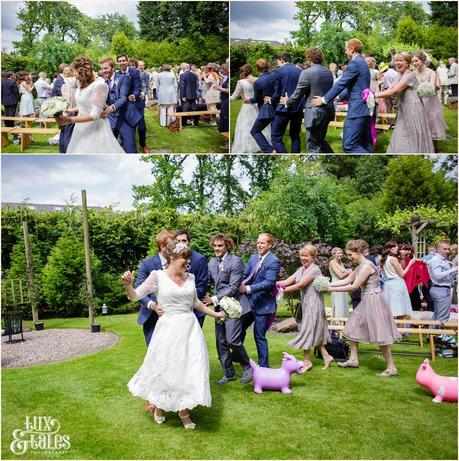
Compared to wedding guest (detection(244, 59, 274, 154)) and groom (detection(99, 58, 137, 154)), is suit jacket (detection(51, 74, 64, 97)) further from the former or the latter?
wedding guest (detection(244, 59, 274, 154))

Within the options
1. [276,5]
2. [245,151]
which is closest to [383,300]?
[245,151]

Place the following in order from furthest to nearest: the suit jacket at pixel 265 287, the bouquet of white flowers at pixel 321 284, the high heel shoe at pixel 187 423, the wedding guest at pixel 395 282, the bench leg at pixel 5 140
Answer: the wedding guest at pixel 395 282 < the bench leg at pixel 5 140 < the bouquet of white flowers at pixel 321 284 < the suit jacket at pixel 265 287 < the high heel shoe at pixel 187 423

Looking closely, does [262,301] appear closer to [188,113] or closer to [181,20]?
[188,113]

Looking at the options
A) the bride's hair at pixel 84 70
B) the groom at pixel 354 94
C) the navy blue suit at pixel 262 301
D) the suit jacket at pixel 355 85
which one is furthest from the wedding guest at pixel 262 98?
the bride's hair at pixel 84 70

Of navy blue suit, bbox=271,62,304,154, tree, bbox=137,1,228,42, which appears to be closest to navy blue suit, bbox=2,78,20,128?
tree, bbox=137,1,228,42

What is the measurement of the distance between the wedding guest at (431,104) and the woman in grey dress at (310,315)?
6.18 feet

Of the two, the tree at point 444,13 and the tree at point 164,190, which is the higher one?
the tree at point 444,13

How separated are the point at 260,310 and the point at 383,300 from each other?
1.30m

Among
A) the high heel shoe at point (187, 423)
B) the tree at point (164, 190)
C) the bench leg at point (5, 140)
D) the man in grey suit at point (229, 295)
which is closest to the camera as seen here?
the high heel shoe at point (187, 423)

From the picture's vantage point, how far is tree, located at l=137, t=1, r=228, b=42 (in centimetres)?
684

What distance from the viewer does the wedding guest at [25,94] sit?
22.3ft

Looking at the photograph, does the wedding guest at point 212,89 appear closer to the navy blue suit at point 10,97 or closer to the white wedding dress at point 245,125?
the white wedding dress at point 245,125

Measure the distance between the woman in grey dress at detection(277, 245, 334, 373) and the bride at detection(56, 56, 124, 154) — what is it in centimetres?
239

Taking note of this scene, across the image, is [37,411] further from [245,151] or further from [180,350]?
[245,151]
